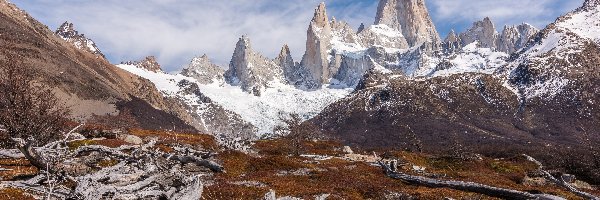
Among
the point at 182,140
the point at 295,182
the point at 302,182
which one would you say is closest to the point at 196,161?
the point at 295,182

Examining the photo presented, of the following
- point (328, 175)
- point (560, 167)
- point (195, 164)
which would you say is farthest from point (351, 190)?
point (560, 167)

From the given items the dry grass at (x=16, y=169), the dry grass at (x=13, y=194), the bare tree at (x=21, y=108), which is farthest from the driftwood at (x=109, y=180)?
the bare tree at (x=21, y=108)

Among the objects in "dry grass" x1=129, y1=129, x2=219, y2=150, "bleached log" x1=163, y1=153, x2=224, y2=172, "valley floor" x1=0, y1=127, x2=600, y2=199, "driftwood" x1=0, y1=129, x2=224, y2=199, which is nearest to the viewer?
"driftwood" x1=0, y1=129, x2=224, y2=199

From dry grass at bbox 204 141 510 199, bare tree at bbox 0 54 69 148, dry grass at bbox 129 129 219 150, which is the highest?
bare tree at bbox 0 54 69 148

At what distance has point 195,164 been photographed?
113ft

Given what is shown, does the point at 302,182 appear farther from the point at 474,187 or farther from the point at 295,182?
the point at 474,187

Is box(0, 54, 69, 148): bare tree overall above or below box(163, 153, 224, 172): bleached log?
above

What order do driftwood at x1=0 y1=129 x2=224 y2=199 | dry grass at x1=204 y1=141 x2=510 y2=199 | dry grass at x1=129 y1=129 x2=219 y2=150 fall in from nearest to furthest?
driftwood at x1=0 y1=129 x2=224 y2=199 → dry grass at x1=204 y1=141 x2=510 y2=199 → dry grass at x1=129 y1=129 x2=219 y2=150

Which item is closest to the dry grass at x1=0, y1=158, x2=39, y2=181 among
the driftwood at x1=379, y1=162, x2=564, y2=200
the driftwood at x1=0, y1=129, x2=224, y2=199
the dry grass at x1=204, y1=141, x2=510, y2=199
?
the driftwood at x1=0, y1=129, x2=224, y2=199

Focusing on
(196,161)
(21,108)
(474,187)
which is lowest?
(474,187)

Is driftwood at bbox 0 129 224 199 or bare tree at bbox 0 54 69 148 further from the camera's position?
bare tree at bbox 0 54 69 148

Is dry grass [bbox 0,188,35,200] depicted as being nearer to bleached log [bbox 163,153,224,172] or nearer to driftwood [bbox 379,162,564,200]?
bleached log [bbox 163,153,224,172]

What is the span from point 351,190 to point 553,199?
10399 mm

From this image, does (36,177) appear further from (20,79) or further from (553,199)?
(553,199)
